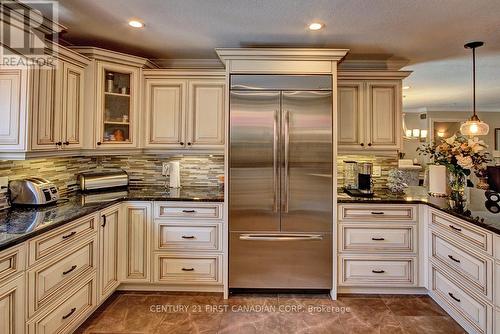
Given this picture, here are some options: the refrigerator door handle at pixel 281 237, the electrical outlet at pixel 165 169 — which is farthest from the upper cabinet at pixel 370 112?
the electrical outlet at pixel 165 169

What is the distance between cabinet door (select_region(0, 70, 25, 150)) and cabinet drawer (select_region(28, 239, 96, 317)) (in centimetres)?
84

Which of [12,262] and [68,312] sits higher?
[12,262]

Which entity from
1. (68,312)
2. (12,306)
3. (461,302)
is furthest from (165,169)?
(461,302)

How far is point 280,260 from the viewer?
9.17 ft

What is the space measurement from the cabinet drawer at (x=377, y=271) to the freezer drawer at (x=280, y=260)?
187 millimetres

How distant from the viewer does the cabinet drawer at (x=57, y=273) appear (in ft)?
5.74

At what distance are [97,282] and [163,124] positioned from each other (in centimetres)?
159

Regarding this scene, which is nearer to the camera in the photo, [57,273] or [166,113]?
[57,273]

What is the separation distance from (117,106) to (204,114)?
0.86 metres

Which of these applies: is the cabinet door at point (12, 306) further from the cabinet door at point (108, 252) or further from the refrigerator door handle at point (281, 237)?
the refrigerator door handle at point (281, 237)

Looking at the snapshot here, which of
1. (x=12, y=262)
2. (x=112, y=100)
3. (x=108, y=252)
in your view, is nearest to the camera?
(x=12, y=262)

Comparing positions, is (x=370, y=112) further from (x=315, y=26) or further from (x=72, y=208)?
(x=72, y=208)

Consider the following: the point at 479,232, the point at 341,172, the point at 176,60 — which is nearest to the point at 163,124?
the point at 176,60

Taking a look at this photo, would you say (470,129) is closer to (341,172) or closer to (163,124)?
(341,172)
